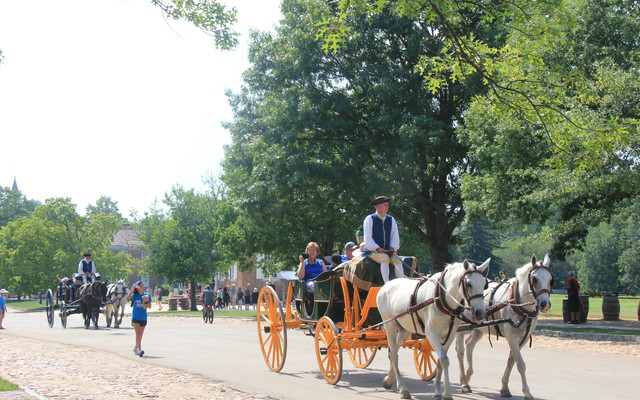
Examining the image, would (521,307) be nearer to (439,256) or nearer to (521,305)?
(521,305)

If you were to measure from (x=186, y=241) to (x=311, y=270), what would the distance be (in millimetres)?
40447

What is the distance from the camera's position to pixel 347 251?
11.9 m

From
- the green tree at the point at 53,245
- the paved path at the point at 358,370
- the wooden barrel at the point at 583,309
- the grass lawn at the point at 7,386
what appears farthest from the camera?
the green tree at the point at 53,245

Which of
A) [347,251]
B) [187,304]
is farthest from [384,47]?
[187,304]

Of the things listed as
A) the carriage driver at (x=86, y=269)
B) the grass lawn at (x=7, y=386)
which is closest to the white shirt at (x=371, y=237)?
the grass lawn at (x=7, y=386)

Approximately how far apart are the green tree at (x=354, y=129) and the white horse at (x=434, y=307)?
50.2ft

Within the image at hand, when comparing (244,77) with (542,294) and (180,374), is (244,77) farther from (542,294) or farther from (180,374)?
(542,294)

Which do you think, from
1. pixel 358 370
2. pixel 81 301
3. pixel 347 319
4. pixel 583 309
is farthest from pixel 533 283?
pixel 81 301

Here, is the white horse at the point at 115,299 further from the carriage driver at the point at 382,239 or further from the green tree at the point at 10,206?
the green tree at the point at 10,206

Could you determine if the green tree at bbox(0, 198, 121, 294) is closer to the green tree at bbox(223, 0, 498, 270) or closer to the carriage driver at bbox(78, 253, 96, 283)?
the carriage driver at bbox(78, 253, 96, 283)

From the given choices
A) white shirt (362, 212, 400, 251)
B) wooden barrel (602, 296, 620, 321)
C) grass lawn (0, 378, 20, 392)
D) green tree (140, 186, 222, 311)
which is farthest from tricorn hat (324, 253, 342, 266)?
green tree (140, 186, 222, 311)

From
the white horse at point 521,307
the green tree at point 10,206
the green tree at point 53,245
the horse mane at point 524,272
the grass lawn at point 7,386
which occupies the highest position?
the green tree at point 10,206

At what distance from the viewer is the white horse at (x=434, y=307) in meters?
7.81

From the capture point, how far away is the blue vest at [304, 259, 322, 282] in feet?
39.4
